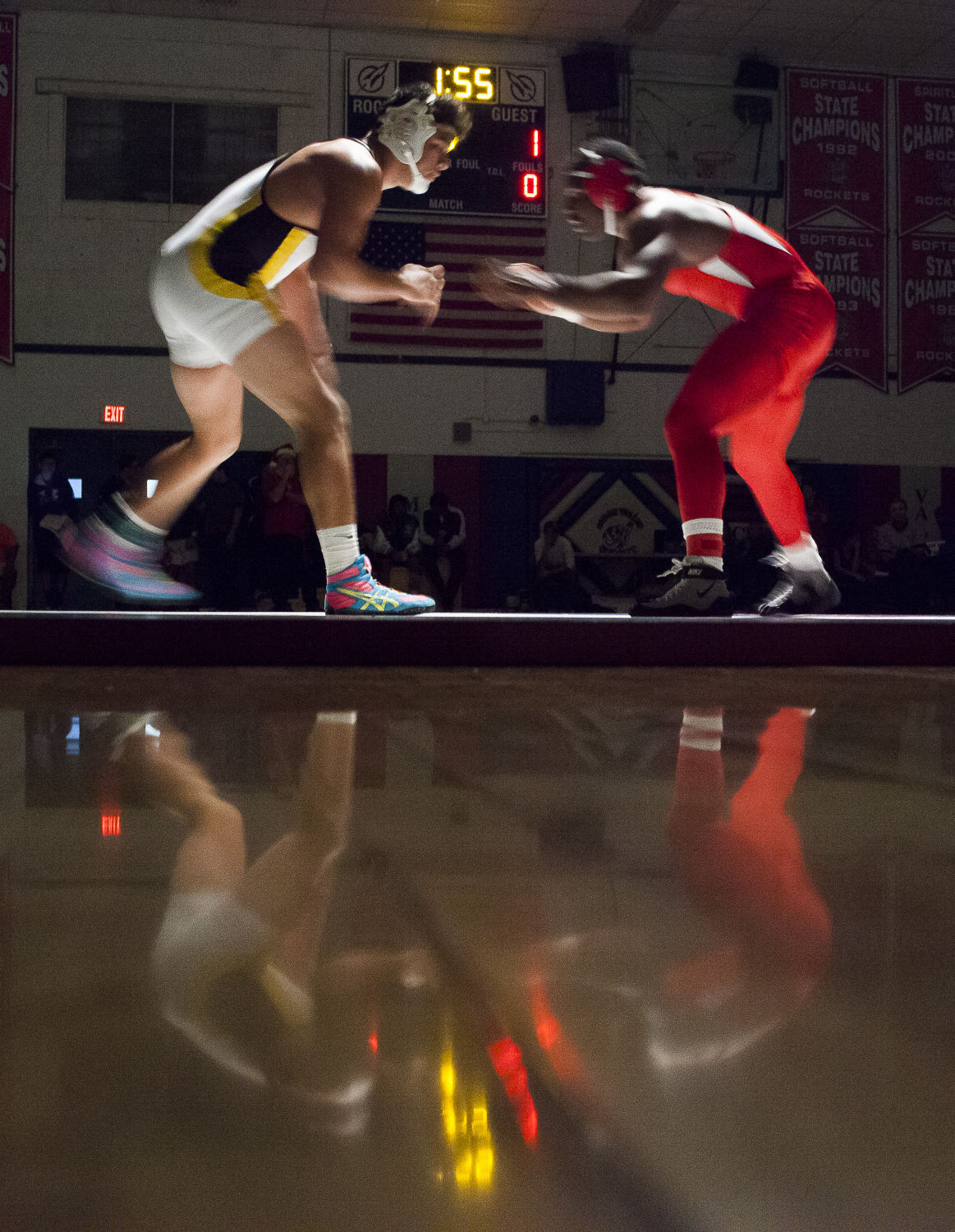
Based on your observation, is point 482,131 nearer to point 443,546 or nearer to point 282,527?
point 443,546

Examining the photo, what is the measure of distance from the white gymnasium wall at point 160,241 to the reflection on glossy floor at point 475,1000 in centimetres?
821

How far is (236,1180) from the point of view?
281mm

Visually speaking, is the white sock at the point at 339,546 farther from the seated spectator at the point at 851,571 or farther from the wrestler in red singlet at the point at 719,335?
the seated spectator at the point at 851,571

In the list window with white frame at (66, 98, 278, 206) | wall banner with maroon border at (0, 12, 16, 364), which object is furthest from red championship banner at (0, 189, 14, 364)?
window with white frame at (66, 98, 278, 206)

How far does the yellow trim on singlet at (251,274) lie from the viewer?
2316mm

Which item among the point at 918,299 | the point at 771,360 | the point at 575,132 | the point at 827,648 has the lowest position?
the point at 827,648

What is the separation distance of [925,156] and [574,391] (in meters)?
3.72

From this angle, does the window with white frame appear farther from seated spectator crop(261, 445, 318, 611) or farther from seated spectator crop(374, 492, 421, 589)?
seated spectator crop(261, 445, 318, 611)

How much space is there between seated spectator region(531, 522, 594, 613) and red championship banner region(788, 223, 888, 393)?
9.22 ft

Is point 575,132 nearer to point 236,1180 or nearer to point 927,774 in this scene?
point 927,774

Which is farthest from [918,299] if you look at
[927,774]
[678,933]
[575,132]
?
[678,933]

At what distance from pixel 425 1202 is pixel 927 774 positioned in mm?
842

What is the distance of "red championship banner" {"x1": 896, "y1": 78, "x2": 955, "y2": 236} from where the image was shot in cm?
927

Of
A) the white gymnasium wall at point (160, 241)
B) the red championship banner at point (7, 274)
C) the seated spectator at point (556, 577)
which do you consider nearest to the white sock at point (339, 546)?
the seated spectator at point (556, 577)
